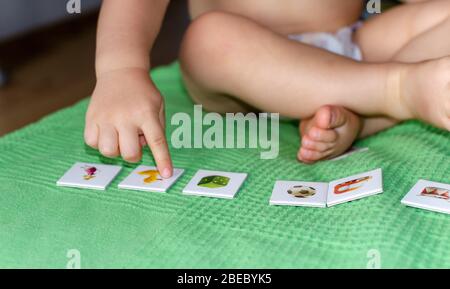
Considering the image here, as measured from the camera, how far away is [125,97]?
91 cm

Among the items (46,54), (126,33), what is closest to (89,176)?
(126,33)

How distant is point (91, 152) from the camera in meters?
1.07

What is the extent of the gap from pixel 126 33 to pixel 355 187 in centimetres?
40

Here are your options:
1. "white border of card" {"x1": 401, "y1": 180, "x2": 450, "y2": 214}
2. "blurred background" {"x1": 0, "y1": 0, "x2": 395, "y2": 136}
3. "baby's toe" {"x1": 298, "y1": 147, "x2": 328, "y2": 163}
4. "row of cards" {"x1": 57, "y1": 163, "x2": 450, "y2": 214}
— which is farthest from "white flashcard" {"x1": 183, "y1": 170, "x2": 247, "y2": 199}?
"blurred background" {"x1": 0, "y1": 0, "x2": 395, "y2": 136}

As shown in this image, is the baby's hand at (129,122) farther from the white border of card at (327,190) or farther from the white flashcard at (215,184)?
the white border of card at (327,190)

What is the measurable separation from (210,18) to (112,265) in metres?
0.49

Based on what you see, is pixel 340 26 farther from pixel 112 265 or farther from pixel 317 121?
pixel 112 265

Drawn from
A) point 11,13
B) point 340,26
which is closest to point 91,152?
point 340,26

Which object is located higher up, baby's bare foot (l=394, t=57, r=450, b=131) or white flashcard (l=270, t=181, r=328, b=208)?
baby's bare foot (l=394, t=57, r=450, b=131)

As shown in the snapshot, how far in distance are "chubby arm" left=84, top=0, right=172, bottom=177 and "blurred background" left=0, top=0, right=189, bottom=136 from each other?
849mm

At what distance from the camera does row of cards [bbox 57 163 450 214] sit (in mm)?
846

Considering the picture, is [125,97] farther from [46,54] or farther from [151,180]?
[46,54]

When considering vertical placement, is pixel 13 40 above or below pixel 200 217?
below

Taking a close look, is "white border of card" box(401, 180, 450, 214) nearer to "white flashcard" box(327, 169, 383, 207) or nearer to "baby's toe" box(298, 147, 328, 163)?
"white flashcard" box(327, 169, 383, 207)
